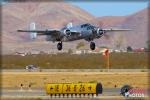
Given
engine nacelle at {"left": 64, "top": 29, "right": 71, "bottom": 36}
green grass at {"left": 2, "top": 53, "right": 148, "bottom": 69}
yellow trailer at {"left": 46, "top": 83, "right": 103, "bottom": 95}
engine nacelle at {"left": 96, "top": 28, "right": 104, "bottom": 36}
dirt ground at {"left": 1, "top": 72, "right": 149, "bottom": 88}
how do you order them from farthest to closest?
green grass at {"left": 2, "top": 53, "right": 148, "bottom": 69} < dirt ground at {"left": 1, "top": 72, "right": 149, "bottom": 88} < engine nacelle at {"left": 64, "top": 29, "right": 71, "bottom": 36} < engine nacelle at {"left": 96, "top": 28, "right": 104, "bottom": 36} < yellow trailer at {"left": 46, "top": 83, "right": 103, "bottom": 95}

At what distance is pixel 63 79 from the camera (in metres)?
79.6

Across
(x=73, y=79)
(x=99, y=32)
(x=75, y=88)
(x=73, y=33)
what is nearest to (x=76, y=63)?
(x=73, y=79)

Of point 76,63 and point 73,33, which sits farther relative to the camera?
point 76,63

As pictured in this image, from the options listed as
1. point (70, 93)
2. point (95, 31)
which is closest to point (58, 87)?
point (70, 93)

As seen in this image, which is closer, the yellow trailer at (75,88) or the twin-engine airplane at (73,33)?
the yellow trailer at (75,88)

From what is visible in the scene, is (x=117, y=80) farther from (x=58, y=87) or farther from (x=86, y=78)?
(x=58, y=87)

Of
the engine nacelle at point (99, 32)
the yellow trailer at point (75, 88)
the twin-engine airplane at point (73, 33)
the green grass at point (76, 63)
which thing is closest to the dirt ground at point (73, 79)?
the twin-engine airplane at point (73, 33)

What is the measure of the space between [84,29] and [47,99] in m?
17.0

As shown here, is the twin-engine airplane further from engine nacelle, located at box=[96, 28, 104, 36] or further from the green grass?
the green grass

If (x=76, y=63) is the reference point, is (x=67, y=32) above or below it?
above

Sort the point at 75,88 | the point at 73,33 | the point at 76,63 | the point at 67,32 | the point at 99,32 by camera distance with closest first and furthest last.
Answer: the point at 75,88 → the point at 99,32 → the point at 67,32 → the point at 73,33 → the point at 76,63

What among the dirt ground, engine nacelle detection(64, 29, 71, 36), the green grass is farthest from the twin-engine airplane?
the green grass

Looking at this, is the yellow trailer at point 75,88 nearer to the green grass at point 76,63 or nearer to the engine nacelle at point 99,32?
the engine nacelle at point 99,32

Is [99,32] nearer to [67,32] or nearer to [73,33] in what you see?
[73,33]
